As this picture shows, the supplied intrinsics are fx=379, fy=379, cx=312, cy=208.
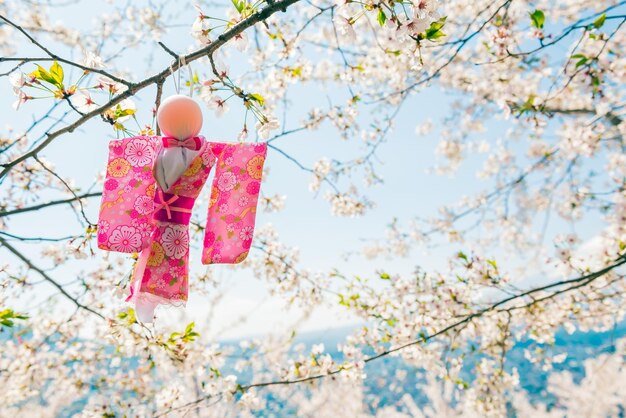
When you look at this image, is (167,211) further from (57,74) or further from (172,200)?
(57,74)

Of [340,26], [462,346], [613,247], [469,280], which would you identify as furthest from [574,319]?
[340,26]

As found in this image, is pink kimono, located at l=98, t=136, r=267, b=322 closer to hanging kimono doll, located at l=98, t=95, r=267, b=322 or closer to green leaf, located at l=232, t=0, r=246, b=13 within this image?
hanging kimono doll, located at l=98, t=95, r=267, b=322

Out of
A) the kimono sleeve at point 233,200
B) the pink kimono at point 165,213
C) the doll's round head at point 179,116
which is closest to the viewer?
the doll's round head at point 179,116

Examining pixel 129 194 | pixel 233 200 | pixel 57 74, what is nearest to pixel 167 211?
pixel 129 194

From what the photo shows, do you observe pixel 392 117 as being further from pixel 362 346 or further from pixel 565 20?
pixel 565 20

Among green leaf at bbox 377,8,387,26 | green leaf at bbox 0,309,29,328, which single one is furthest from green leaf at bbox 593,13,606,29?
green leaf at bbox 0,309,29,328

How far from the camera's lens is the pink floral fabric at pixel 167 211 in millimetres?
1723

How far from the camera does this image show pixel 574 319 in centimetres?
437

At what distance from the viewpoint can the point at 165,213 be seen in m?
1.78

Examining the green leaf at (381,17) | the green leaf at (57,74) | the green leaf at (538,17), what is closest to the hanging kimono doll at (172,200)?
the green leaf at (57,74)

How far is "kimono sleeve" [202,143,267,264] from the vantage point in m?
1.85

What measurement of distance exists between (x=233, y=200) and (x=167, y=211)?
311 millimetres

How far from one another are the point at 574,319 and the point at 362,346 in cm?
247

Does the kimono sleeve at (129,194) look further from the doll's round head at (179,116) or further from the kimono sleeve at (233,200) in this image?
the kimono sleeve at (233,200)
